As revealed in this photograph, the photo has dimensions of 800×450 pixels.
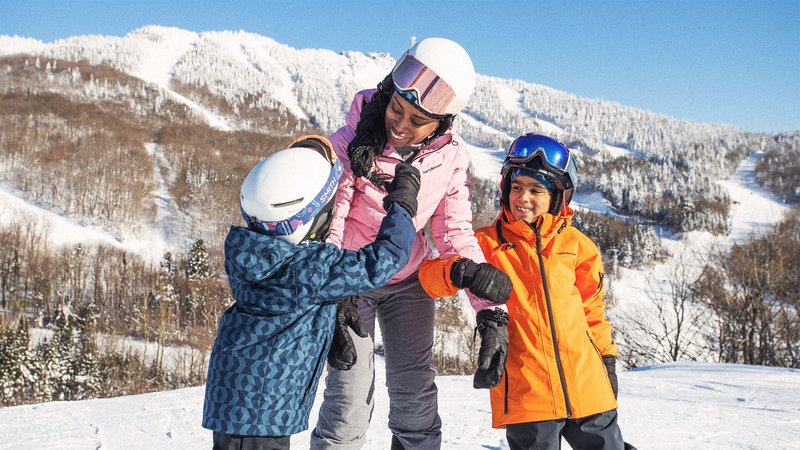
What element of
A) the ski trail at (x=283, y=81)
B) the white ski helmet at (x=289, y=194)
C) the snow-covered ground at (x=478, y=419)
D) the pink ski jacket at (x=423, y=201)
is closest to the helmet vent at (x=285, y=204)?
the white ski helmet at (x=289, y=194)

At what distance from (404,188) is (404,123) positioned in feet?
1.02

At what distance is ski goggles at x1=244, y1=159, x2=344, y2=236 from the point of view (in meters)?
1.96

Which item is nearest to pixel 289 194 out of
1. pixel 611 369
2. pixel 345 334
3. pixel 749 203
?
pixel 345 334

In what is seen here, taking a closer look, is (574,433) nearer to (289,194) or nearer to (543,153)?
(543,153)

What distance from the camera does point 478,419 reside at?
13.1 feet

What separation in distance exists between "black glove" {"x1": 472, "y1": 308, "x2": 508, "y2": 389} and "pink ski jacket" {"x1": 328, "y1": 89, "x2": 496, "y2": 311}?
0.07m

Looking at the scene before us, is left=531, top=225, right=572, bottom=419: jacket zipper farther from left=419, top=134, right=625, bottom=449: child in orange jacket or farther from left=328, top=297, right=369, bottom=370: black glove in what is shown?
left=328, top=297, right=369, bottom=370: black glove

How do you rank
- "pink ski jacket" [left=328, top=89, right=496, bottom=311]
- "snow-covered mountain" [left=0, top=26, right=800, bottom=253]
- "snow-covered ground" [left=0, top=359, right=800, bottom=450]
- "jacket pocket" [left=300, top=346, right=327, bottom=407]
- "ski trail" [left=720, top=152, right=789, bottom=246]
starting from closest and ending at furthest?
"jacket pocket" [left=300, top=346, right=327, bottom=407] < "pink ski jacket" [left=328, top=89, right=496, bottom=311] < "snow-covered ground" [left=0, top=359, right=800, bottom=450] < "ski trail" [left=720, top=152, right=789, bottom=246] < "snow-covered mountain" [left=0, top=26, right=800, bottom=253]

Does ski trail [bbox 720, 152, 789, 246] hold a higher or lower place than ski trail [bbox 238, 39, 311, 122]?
lower

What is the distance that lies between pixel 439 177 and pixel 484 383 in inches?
33.9

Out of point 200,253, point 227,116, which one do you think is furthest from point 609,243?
point 227,116

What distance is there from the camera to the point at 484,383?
7.05 ft

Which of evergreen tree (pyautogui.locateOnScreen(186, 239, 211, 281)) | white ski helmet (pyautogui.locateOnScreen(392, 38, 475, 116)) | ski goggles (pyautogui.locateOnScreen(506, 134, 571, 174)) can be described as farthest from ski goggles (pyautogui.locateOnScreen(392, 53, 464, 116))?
evergreen tree (pyautogui.locateOnScreen(186, 239, 211, 281))

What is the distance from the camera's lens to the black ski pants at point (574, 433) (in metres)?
2.21
